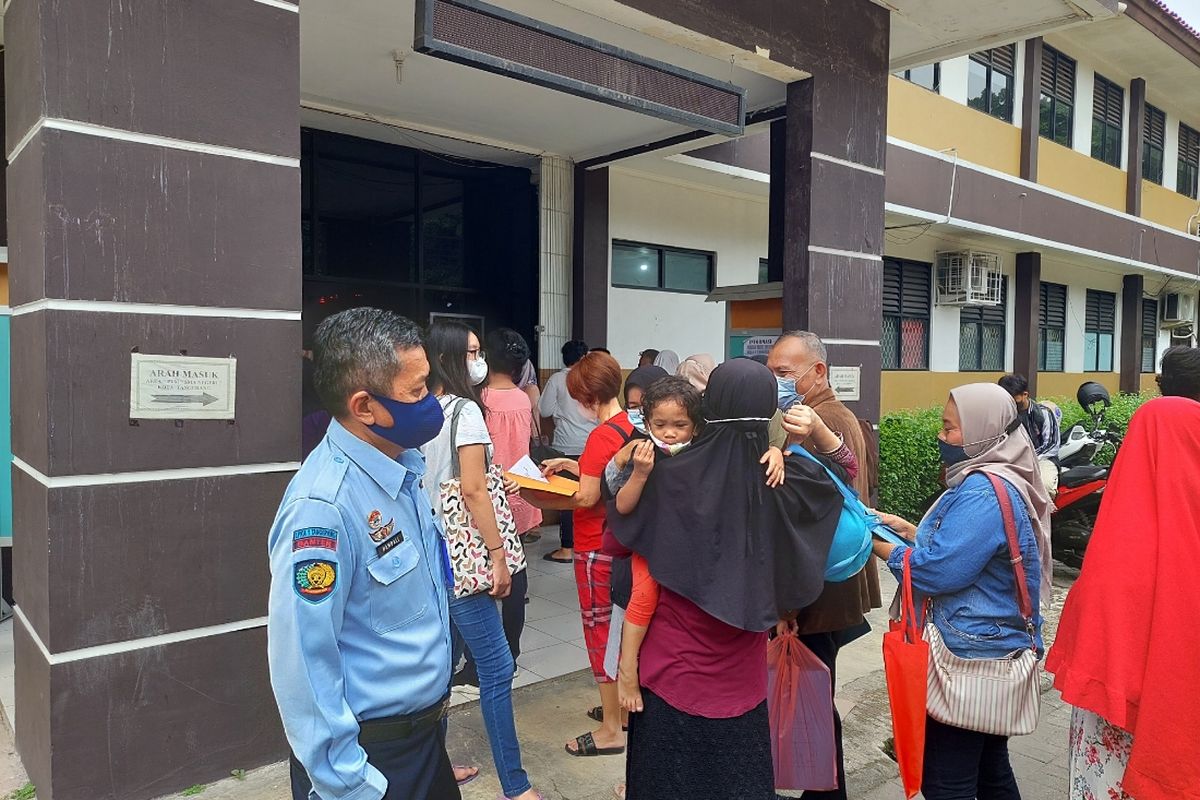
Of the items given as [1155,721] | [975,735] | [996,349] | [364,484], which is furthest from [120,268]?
[996,349]

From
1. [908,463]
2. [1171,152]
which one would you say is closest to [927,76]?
[908,463]

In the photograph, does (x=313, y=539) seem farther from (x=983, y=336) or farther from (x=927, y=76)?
(x=983, y=336)

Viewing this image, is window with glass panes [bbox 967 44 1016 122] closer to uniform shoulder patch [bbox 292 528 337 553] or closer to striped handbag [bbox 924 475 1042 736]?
striped handbag [bbox 924 475 1042 736]

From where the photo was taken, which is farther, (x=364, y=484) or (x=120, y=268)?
(x=120, y=268)

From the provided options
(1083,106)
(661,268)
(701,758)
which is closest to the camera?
(701,758)

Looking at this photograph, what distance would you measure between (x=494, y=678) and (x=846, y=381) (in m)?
3.78

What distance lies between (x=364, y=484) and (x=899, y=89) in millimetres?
10889

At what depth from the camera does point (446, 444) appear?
3.21 meters

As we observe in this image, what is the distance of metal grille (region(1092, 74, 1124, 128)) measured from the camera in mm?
14906

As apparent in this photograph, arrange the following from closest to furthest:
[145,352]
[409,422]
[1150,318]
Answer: [409,422] → [145,352] → [1150,318]

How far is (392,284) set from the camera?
7883mm

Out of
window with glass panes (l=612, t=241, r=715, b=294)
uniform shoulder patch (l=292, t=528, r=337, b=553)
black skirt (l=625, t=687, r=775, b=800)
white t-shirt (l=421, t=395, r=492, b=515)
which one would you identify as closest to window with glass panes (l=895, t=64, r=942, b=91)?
window with glass panes (l=612, t=241, r=715, b=294)

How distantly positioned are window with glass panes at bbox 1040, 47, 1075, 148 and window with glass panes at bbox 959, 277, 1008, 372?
8.75 feet

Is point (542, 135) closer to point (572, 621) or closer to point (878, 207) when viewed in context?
point (878, 207)
